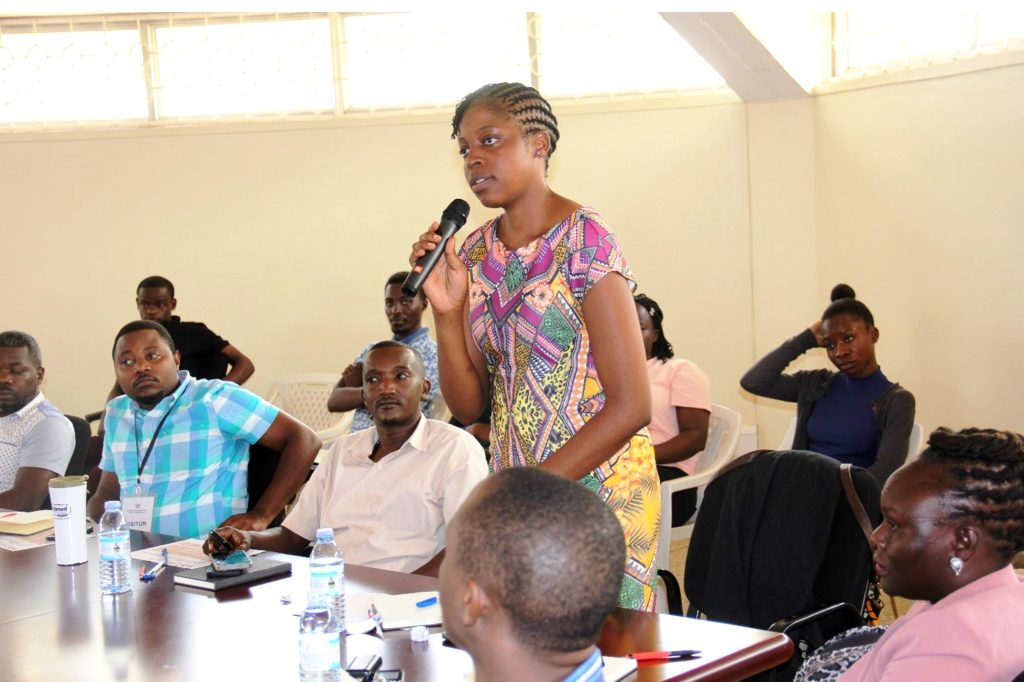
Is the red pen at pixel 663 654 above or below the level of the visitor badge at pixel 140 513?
above

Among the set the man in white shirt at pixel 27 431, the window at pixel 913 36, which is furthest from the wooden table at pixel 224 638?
the window at pixel 913 36

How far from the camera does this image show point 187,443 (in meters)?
3.59

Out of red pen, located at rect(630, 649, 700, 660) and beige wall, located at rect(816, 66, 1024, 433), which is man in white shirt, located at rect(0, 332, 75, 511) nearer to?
red pen, located at rect(630, 649, 700, 660)

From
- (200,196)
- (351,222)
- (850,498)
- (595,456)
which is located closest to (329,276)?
(351,222)

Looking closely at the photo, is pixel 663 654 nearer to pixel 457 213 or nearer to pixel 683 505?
pixel 457 213

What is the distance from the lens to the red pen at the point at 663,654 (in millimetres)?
1878

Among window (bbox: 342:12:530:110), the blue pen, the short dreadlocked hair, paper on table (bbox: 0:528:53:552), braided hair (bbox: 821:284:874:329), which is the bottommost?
paper on table (bbox: 0:528:53:552)

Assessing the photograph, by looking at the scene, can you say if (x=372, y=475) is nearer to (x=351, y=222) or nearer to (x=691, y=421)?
(x=691, y=421)

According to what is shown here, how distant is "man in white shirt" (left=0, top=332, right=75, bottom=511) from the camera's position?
3.97m

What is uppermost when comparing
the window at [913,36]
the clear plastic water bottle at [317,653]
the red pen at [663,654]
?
the window at [913,36]

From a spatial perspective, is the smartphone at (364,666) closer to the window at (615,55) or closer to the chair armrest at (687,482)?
the chair armrest at (687,482)

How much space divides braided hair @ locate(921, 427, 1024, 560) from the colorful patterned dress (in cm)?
57

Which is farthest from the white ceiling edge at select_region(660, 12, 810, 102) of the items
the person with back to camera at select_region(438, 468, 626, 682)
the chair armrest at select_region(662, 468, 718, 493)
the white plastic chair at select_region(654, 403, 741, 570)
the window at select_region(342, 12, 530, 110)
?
the person with back to camera at select_region(438, 468, 626, 682)

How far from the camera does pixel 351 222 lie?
269 inches
